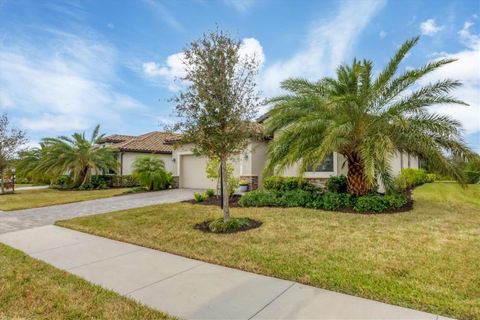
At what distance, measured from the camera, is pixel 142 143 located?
25172 millimetres

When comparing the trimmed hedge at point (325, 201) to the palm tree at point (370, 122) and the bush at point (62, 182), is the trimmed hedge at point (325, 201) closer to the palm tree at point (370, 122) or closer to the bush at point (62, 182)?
the palm tree at point (370, 122)

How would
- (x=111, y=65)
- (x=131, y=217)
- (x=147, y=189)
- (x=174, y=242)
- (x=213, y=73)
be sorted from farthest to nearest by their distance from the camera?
(x=147, y=189)
(x=111, y=65)
(x=131, y=217)
(x=213, y=73)
(x=174, y=242)

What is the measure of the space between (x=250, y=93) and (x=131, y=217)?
567 centimetres

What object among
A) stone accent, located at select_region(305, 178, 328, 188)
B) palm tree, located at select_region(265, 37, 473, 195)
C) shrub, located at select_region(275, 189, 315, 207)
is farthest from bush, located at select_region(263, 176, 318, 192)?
palm tree, located at select_region(265, 37, 473, 195)

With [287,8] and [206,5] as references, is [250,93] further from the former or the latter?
[287,8]

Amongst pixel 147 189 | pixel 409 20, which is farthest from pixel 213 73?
pixel 147 189

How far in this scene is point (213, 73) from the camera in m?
7.23

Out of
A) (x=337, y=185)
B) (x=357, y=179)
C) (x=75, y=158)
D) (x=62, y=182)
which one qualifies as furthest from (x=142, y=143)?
(x=357, y=179)

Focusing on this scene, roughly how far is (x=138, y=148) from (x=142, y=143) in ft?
4.56

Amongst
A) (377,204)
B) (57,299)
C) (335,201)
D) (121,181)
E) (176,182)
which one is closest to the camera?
(57,299)

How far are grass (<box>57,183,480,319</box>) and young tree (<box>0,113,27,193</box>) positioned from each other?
49.4 ft

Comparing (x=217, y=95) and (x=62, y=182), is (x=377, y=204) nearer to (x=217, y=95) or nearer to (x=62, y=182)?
(x=217, y=95)

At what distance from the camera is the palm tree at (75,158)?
21.2m

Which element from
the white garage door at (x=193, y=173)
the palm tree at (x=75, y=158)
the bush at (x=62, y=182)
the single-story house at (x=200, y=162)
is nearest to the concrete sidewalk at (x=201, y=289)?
the single-story house at (x=200, y=162)
